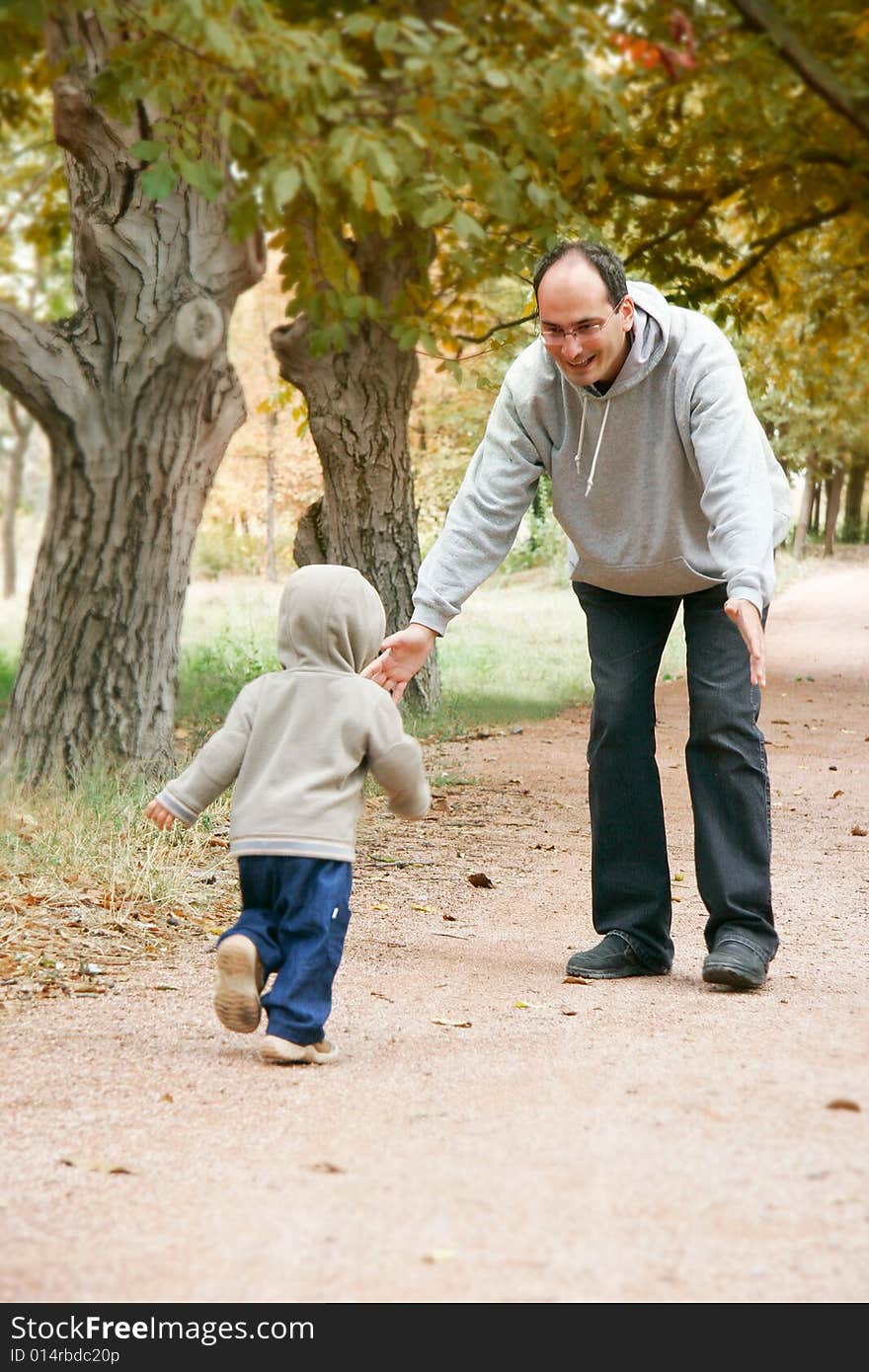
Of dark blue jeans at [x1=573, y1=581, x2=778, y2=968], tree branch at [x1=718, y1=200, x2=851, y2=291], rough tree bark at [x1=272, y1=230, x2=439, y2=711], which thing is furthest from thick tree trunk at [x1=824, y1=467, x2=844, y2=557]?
dark blue jeans at [x1=573, y1=581, x2=778, y2=968]

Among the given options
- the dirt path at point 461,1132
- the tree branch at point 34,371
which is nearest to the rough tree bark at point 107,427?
the tree branch at point 34,371

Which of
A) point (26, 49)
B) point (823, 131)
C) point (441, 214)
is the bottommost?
point (441, 214)

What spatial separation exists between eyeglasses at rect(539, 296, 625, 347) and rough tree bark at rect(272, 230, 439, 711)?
5761 mm

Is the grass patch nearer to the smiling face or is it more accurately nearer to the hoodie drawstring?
the hoodie drawstring

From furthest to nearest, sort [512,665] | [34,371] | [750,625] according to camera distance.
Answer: [512,665]
[34,371]
[750,625]

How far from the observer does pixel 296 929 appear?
11.4 ft

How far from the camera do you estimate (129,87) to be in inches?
215

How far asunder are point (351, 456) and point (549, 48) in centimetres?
312

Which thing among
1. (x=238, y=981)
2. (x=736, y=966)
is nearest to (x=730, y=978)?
(x=736, y=966)

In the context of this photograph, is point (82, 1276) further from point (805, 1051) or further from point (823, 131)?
point (823, 131)

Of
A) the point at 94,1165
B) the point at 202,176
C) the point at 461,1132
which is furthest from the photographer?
the point at 202,176

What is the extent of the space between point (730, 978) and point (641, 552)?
1.19 m

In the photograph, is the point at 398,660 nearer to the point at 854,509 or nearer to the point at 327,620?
the point at 327,620

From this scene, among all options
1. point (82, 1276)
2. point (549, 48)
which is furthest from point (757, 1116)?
point (549, 48)
